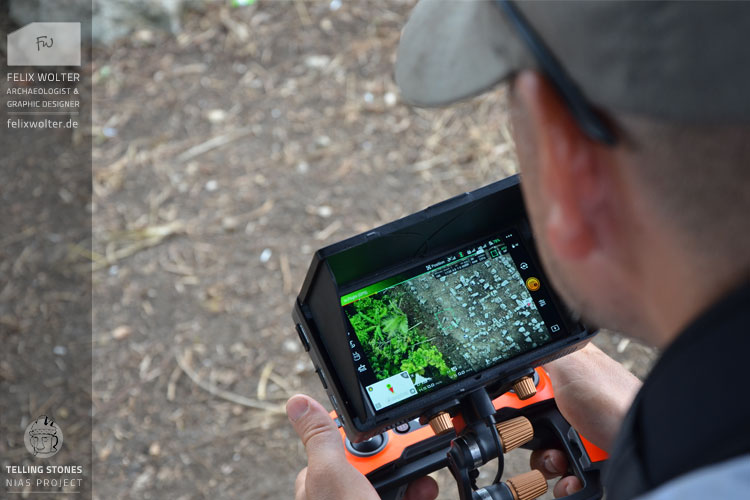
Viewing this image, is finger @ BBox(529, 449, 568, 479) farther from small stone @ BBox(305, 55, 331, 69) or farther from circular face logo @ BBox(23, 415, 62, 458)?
small stone @ BBox(305, 55, 331, 69)

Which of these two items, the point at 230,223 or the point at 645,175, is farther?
the point at 230,223

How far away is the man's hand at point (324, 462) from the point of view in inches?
46.6

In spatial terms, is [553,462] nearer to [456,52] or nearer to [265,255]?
[456,52]

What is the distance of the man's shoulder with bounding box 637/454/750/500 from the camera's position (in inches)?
22.5

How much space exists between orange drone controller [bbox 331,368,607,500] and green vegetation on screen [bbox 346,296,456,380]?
85 mm

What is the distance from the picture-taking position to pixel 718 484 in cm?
58

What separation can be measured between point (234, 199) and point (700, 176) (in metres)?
2.26

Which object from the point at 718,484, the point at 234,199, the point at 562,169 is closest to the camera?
the point at 718,484

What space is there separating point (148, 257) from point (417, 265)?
1648mm

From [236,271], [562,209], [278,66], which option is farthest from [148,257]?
[562,209]

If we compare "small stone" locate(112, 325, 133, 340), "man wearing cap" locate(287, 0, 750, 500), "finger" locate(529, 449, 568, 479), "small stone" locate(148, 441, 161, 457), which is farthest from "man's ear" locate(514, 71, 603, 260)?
"small stone" locate(112, 325, 133, 340)

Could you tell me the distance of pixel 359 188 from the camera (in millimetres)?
2748

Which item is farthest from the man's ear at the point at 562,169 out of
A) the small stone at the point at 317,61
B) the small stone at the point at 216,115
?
the small stone at the point at 317,61

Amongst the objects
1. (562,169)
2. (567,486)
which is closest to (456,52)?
(562,169)
